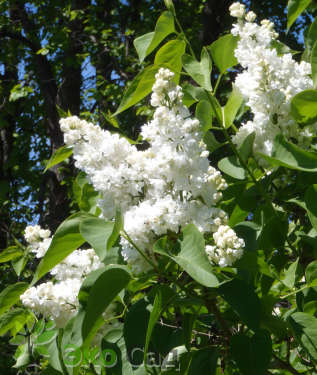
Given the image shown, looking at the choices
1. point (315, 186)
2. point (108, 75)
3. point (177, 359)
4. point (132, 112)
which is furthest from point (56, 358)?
point (108, 75)

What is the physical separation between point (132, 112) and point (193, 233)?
474 centimetres

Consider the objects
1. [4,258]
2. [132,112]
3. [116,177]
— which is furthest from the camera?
[132,112]

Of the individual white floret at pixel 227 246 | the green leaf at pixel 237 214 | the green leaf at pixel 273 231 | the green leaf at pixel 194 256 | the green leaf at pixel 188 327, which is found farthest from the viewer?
the green leaf at pixel 237 214

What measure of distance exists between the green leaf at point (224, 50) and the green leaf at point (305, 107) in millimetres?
264

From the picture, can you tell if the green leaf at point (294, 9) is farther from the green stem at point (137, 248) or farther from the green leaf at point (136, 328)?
the green leaf at point (136, 328)

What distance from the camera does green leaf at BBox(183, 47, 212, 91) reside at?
3.85ft

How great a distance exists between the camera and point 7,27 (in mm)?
6465

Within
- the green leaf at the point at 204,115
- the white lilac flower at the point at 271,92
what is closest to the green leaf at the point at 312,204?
the white lilac flower at the point at 271,92

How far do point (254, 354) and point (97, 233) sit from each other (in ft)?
1.41

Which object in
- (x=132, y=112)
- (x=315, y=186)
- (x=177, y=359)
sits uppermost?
(x=315, y=186)

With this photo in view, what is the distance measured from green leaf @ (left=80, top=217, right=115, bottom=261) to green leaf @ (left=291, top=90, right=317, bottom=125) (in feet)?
1.75

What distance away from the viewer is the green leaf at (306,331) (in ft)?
3.28

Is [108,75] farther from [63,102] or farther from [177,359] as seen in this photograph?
[177,359]

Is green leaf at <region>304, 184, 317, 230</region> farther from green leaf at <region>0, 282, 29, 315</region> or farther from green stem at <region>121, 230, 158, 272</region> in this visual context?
green leaf at <region>0, 282, 29, 315</region>
